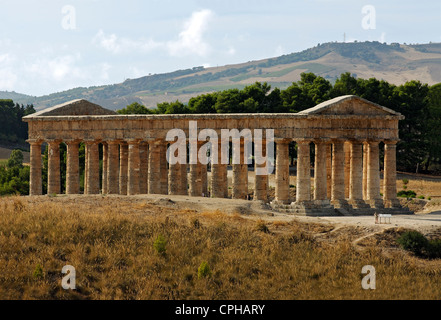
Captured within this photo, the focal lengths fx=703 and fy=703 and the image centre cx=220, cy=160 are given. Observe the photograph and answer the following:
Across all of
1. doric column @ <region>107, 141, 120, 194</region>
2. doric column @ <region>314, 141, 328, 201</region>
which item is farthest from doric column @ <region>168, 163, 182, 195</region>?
doric column @ <region>314, 141, 328, 201</region>

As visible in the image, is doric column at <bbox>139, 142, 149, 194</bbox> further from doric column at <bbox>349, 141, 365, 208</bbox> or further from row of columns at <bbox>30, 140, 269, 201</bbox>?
doric column at <bbox>349, 141, 365, 208</bbox>

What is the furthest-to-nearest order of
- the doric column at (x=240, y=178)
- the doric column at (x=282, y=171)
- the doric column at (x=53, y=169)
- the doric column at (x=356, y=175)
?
the doric column at (x=53, y=169) < the doric column at (x=356, y=175) < the doric column at (x=240, y=178) < the doric column at (x=282, y=171)

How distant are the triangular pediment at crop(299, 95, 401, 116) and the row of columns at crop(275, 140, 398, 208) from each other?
8.94 feet

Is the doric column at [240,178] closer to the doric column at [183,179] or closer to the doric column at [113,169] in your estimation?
the doric column at [183,179]

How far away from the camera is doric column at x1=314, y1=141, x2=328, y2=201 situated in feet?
207

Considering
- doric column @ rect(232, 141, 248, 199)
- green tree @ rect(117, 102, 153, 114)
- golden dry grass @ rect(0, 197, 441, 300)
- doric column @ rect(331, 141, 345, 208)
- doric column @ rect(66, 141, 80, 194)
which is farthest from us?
green tree @ rect(117, 102, 153, 114)

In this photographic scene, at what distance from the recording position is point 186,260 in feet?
136

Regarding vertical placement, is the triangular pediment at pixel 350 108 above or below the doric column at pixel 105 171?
above

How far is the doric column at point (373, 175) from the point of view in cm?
6431

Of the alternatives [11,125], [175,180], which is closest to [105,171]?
[175,180]

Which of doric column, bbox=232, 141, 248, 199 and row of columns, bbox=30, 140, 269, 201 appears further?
row of columns, bbox=30, 140, 269, 201

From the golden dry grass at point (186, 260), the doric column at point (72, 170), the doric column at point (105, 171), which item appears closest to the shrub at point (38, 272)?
the golden dry grass at point (186, 260)

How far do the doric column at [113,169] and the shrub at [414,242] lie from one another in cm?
3124
